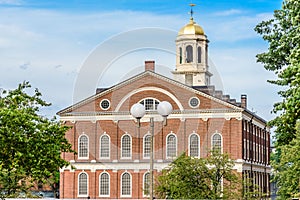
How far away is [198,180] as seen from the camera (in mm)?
42750

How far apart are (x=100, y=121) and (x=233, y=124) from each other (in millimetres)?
13139

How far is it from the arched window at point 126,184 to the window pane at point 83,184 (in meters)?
3.74

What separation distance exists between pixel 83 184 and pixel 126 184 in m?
4.39

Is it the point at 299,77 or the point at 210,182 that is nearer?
the point at 299,77

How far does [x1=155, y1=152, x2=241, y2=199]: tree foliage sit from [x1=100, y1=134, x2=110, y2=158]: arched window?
27.4 m

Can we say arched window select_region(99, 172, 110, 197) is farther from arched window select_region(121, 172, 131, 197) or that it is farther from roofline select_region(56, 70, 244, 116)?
roofline select_region(56, 70, 244, 116)

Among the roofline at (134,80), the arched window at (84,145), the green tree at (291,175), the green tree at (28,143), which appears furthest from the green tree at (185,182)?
the arched window at (84,145)

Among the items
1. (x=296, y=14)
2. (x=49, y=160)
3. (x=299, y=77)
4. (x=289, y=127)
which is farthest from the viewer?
(x=49, y=160)

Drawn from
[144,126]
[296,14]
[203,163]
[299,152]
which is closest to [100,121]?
[144,126]

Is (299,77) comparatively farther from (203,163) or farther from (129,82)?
(129,82)

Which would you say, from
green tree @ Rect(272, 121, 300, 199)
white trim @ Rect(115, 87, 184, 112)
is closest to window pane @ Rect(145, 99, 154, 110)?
white trim @ Rect(115, 87, 184, 112)

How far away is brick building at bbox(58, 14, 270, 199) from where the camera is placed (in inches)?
2788

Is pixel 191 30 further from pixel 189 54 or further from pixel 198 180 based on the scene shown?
pixel 198 180

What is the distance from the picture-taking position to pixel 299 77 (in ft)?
49.8
